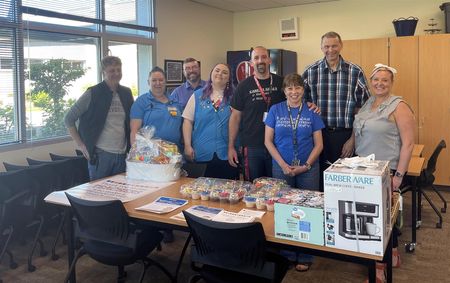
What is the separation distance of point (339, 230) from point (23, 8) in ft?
11.3

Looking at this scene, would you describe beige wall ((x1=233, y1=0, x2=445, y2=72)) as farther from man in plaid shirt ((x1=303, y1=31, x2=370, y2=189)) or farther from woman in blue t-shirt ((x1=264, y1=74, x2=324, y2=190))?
woman in blue t-shirt ((x1=264, y1=74, x2=324, y2=190))

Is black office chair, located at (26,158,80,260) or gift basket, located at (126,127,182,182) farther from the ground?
gift basket, located at (126,127,182,182)

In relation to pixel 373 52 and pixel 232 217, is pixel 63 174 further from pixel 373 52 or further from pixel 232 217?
pixel 373 52

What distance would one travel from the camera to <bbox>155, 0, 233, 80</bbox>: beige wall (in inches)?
216

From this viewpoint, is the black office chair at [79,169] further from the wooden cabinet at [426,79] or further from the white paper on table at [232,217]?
the wooden cabinet at [426,79]

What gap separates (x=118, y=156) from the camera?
323cm

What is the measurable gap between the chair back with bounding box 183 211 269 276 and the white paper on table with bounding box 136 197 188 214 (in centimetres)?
28

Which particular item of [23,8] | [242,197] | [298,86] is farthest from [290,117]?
[23,8]

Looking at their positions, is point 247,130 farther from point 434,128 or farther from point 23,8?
point 434,128

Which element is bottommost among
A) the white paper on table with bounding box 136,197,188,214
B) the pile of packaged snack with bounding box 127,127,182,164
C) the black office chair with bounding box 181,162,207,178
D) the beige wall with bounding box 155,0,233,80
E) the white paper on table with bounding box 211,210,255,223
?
the white paper on table with bounding box 211,210,255,223

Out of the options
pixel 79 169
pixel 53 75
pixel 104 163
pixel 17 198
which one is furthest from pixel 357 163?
pixel 53 75

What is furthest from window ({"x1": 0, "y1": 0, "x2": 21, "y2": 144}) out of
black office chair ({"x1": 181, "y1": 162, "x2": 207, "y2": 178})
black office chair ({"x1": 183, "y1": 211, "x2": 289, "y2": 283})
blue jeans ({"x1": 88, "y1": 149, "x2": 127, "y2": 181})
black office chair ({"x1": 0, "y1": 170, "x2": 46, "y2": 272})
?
black office chair ({"x1": 183, "y1": 211, "x2": 289, "y2": 283})

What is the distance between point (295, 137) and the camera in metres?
2.81

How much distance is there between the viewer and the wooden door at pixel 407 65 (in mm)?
5172
